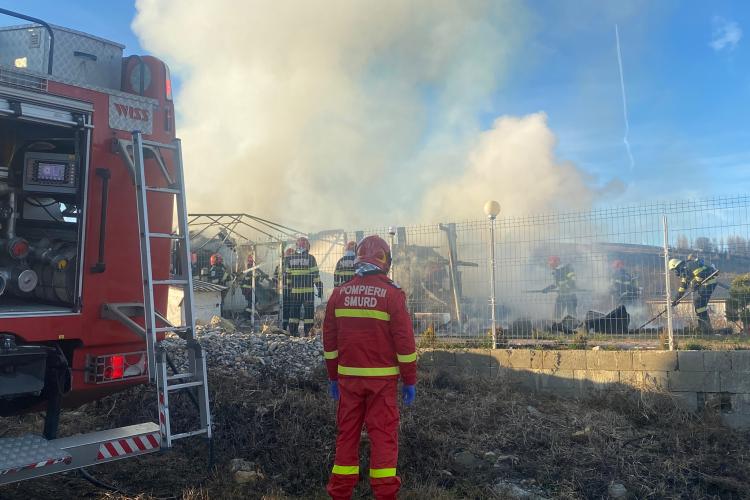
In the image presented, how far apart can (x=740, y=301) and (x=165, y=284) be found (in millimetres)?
6648

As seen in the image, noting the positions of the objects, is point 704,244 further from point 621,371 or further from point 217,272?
point 217,272

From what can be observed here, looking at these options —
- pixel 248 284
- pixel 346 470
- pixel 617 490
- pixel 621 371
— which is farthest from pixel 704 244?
pixel 248 284

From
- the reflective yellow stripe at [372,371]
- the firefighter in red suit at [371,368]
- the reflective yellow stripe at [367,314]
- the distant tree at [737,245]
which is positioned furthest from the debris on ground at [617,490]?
the distant tree at [737,245]

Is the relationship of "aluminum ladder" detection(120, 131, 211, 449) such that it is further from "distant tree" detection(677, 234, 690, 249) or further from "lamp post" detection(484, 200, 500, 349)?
"distant tree" detection(677, 234, 690, 249)

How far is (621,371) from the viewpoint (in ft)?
21.9

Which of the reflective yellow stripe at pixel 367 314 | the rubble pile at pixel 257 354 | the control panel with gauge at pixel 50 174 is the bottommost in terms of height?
the rubble pile at pixel 257 354

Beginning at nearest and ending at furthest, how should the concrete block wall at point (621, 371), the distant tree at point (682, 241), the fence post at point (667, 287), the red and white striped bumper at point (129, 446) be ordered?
the red and white striped bumper at point (129, 446) → the concrete block wall at point (621, 371) → the fence post at point (667, 287) → the distant tree at point (682, 241)

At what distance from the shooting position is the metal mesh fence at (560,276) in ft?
23.4

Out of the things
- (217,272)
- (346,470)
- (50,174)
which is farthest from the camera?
(217,272)

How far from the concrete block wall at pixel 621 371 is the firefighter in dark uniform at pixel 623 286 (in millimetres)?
1070

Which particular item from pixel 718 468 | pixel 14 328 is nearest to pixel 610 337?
pixel 718 468

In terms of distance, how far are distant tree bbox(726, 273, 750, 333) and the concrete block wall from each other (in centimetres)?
119

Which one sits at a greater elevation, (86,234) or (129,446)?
(86,234)

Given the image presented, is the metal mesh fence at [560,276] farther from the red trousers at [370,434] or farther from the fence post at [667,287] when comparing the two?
the red trousers at [370,434]
